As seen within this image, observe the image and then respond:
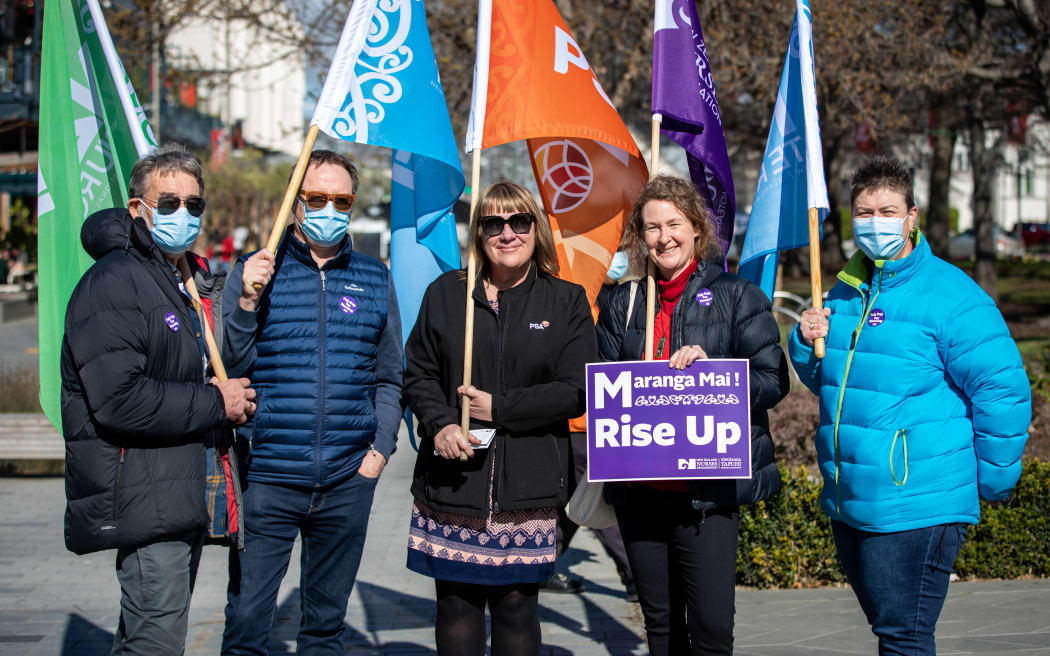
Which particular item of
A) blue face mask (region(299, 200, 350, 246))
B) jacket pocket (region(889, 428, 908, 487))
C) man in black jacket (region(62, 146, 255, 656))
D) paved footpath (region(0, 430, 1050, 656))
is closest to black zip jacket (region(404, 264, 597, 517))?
blue face mask (region(299, 200, 350, 246))

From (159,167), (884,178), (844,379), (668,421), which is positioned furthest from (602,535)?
(159,167)

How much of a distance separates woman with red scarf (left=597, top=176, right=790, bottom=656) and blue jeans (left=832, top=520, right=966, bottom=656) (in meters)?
0.49

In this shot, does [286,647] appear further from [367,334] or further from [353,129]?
[353,129]

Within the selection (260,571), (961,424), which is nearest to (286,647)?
(260,571)

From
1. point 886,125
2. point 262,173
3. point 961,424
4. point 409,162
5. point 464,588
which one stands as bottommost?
point 464,588

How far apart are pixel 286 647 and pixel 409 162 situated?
2.49 metres

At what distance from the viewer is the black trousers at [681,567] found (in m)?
4.04

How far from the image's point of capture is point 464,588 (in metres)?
4.13

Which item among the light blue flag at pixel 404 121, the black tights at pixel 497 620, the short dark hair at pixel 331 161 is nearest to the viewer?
the black tights at pixel 497 620

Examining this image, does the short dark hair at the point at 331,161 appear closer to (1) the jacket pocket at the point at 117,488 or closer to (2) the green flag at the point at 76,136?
(2) the green flag at the point at 76,136

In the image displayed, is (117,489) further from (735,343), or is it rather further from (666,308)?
(735,343)

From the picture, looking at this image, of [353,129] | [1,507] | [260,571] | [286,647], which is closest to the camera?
[260,571]

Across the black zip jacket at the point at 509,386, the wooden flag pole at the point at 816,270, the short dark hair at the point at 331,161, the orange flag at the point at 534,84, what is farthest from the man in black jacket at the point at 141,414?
the wooden flag pole at the point at 816,270

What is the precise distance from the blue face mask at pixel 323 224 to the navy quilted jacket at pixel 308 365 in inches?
3.2
